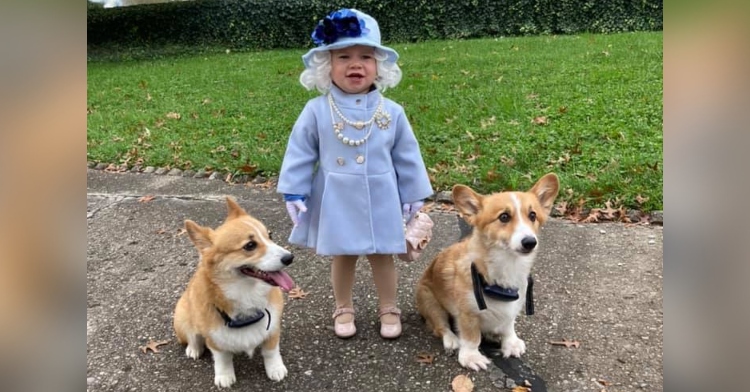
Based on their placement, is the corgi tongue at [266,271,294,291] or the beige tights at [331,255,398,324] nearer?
the corgi tongue at [266,271,294,291]

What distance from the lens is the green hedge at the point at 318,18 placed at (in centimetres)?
1593

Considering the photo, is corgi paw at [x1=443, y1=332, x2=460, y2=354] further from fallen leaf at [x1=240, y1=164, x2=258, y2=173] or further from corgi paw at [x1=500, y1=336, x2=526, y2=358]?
fallen leaf at [x1=240, y1=164, x2=258, y2=173]

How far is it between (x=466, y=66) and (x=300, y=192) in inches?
349

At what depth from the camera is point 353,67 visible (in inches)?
121

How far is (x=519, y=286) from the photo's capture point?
3031 mm

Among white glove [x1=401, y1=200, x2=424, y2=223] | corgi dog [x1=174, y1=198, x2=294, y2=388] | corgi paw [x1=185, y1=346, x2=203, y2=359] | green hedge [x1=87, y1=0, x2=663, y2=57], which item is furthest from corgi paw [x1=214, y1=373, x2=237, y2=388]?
green hedge [x1=87, y1=0, x2=663, y2=57]

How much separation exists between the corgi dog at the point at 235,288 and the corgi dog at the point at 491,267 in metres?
0.99

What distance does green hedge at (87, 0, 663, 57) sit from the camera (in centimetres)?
1593

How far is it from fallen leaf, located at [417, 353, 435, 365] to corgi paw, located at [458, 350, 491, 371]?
0.17 m

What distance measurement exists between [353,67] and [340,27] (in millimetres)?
225
